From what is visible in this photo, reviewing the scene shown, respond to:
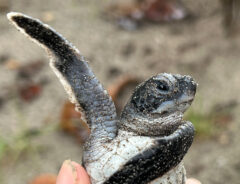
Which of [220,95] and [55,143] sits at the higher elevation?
[220,95]

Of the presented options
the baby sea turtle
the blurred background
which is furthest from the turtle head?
the blurred background

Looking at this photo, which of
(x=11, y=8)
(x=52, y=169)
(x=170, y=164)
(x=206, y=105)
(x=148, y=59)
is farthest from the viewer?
(x=11, y=8)

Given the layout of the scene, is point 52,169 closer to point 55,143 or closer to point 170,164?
point 55,143

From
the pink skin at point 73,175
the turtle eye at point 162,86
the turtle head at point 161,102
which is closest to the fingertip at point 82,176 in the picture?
the pink skin at point 73,175

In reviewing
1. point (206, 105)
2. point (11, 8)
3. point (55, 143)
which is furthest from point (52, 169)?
point (11, 8)

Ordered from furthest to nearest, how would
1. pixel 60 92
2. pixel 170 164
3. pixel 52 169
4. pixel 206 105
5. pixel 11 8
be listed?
pixel 11 8 < pixel 60 92 < pixel 206 105 < pixel 52 169 < pixel 170 164

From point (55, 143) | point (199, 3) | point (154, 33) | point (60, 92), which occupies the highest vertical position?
point (199, 3)

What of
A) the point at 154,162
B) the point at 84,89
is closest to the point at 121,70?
the point at 84,89
